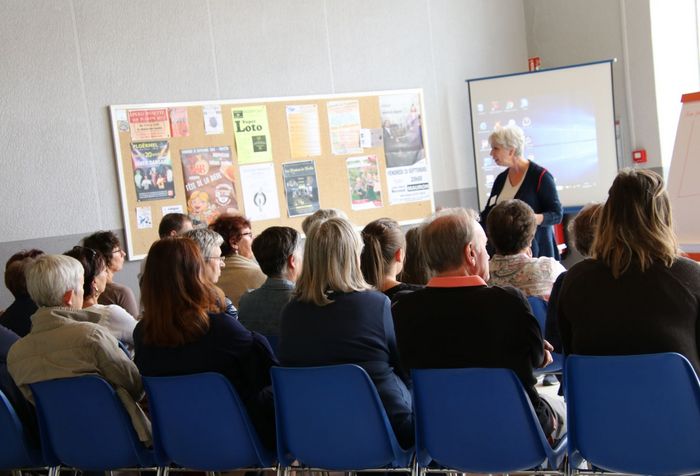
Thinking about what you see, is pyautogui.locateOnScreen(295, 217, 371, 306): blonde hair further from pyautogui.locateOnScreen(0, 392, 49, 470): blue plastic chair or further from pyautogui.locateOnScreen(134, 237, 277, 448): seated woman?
pyautogui.locateOnScreen(0, 392, 49, 470): blue plastic chair

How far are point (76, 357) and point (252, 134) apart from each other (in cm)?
385

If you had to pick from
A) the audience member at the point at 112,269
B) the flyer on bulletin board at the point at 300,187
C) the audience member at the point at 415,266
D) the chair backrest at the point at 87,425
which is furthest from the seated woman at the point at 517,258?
the flyer on bulletin board at the point at 300,187

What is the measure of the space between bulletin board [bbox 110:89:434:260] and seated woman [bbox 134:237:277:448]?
338 cm

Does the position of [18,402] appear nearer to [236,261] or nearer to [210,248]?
[210,248]

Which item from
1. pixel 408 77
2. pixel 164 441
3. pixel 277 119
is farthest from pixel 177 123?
pixel 164 441

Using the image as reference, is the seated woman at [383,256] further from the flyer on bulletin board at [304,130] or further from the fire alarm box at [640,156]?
the fire alarm box at [640,156]

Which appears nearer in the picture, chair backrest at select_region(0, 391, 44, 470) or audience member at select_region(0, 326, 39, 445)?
chair backrest at select_region(0, 391, 44, 470)

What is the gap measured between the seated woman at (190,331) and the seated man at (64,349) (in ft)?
0.57

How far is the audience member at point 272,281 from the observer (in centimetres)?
360

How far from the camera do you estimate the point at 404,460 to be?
287 cm

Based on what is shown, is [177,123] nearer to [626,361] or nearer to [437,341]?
[437,341]

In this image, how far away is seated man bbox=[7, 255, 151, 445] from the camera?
10.4ft

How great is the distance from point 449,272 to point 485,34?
5950 mm

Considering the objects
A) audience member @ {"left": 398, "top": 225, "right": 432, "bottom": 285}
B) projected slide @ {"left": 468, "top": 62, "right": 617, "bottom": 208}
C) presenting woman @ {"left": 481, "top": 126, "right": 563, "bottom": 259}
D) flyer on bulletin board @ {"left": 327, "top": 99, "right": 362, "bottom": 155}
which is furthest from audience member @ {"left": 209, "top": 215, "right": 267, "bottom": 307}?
projected slide @ {"left": 468, "top": 62, "right": 617, "bottom": 208}
